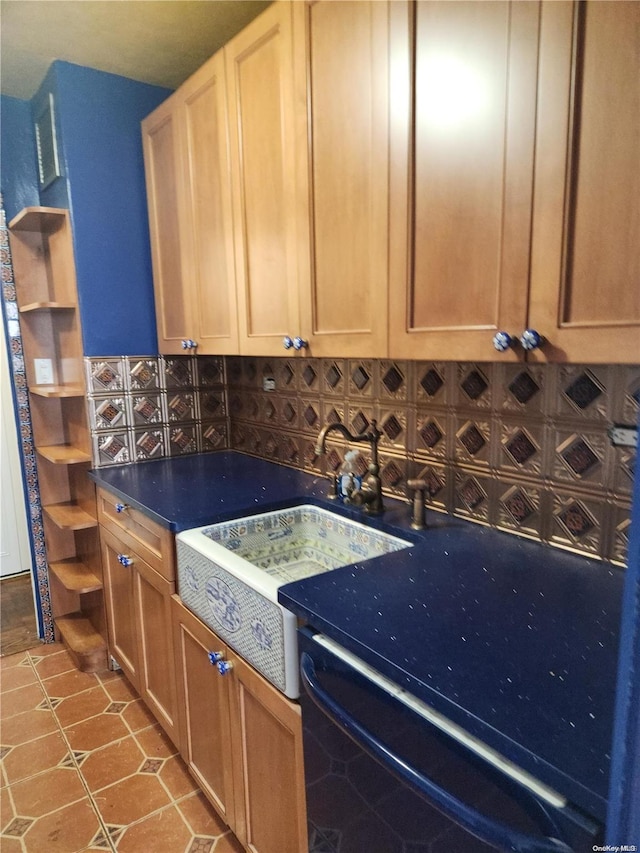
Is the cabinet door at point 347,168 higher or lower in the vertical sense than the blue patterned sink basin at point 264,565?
higher

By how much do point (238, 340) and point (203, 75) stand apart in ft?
2.86

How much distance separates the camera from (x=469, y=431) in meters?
1.47

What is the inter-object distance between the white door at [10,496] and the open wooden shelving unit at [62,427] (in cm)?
69

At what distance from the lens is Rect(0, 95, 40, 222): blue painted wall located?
7.79 ft

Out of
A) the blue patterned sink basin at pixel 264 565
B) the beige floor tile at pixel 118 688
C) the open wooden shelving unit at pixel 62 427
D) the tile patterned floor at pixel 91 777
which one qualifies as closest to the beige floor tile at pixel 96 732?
the tile patterned floor at pixel 91 777

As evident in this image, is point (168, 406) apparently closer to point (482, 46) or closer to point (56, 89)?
point (56, 89)

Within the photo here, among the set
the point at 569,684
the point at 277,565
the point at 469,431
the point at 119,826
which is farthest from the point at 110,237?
the point at 569,684

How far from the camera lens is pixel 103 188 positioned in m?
2.18

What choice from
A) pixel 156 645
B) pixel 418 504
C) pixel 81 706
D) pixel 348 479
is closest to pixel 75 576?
pixel 81 706

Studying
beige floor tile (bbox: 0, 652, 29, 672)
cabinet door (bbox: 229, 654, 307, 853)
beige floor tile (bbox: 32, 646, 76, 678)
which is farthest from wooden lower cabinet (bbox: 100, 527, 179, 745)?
beige floor tile (bbox: 0, 652, 29, 672)

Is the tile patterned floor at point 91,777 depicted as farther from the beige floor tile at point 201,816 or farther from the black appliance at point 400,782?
the black appliance at point 400,782

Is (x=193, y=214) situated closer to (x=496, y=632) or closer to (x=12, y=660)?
(x=496, y=632)

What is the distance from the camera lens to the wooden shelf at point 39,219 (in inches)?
84.0

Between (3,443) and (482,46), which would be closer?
(482,46)
